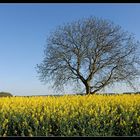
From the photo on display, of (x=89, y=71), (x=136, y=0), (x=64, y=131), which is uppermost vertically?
(x=89, y=71)

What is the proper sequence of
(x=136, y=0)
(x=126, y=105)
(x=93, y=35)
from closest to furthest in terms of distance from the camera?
1. (x=136, y=0)
2. (x=126, y=105)
3. (x=93, y=35)

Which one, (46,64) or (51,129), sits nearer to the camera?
(51,129)

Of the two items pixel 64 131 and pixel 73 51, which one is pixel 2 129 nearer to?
pixel 64 131

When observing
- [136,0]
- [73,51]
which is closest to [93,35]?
[73,51]

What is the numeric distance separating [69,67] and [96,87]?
8.61 ft

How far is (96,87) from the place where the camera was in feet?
96.9

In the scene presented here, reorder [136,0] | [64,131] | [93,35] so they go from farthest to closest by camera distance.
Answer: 1. [93,35]
2. [64,131]
3. [136,0]

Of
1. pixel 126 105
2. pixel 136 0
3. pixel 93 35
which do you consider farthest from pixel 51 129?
pixel 93 35

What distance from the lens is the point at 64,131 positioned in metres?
7.79

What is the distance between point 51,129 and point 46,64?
2174 centimetres

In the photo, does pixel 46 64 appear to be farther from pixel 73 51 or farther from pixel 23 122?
pixel 23 122

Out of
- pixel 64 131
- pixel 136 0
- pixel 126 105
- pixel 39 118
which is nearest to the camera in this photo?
pixel 136 0

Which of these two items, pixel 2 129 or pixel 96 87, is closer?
pixel 2 129

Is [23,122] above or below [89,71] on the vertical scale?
below
